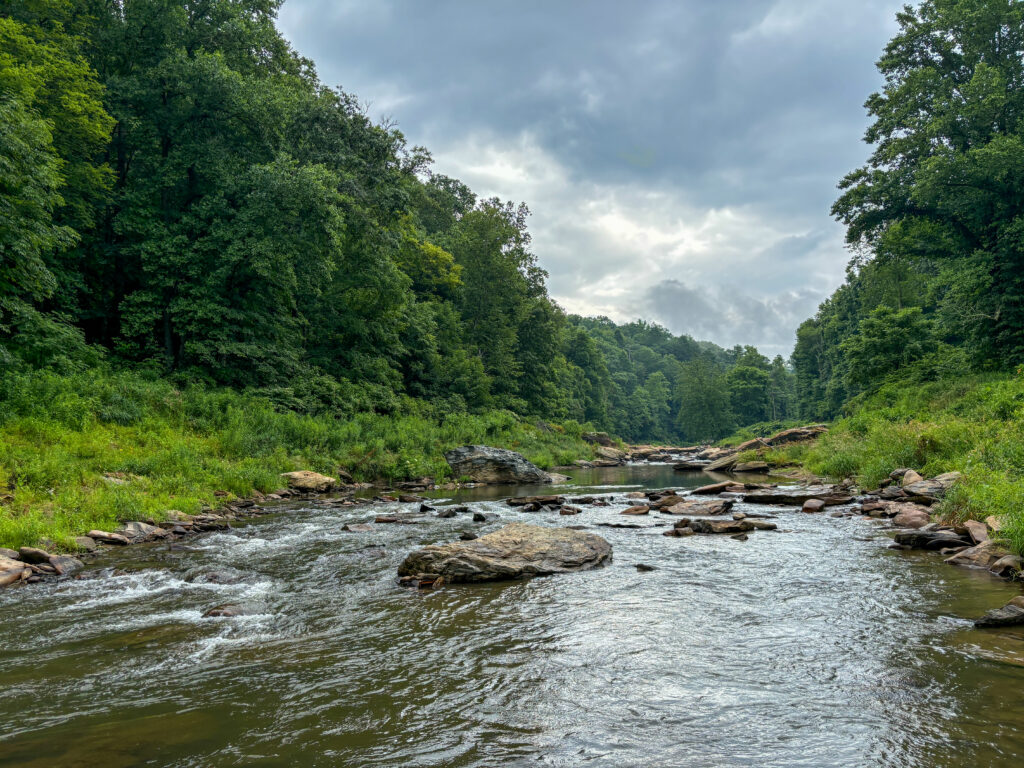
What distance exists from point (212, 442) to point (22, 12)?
20.3m

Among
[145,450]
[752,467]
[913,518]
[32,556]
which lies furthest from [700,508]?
[752,467]

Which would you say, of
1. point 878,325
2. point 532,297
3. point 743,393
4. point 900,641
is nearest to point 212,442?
point 900,641

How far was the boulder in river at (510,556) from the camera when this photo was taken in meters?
7.97

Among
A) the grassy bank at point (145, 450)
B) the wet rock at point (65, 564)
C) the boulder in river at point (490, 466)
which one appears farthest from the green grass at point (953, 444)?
the grassy bank at point (145, 450)

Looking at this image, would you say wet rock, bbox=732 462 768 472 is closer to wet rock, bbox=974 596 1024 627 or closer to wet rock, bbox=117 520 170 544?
wet rock, bbox=974 596 1024 627

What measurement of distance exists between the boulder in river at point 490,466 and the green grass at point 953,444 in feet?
44.0

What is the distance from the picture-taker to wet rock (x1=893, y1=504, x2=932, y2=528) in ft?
35.4

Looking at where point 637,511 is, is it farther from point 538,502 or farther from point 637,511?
point 538,502

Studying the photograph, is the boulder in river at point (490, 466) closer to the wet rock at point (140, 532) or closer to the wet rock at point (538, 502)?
the wet rock at point (538, 502)

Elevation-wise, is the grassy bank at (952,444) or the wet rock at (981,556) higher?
the grassy bank at (952,444)

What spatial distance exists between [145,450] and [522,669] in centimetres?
1480

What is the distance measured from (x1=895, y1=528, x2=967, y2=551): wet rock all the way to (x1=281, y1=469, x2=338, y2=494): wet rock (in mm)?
16862

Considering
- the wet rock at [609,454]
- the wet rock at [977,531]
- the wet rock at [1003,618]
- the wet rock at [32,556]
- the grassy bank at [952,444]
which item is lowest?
the wet rock at [609,454]

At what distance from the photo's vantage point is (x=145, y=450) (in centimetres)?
1499
